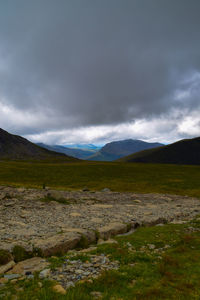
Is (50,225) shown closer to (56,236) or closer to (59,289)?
(56,236)

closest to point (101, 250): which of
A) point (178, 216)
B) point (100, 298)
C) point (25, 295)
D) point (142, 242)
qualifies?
point (142, 242)

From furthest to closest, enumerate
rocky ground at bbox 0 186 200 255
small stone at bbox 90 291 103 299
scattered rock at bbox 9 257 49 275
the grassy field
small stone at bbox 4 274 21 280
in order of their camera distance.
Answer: the grassy field → rocky ground at bbox 0 186 200 255 → scattered rock at bbox 9 257 49 275 → small stone at bbox 4 274 21 280 → small stone at bbox 90 291 103 299

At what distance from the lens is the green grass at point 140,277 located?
22.4 feet

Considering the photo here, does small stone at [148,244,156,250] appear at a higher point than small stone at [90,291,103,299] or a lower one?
lower

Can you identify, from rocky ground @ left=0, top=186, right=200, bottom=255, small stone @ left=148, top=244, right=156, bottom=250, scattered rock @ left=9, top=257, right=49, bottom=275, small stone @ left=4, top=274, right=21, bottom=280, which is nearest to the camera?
small stone @ left=4, top=274, right=21, bottom=280

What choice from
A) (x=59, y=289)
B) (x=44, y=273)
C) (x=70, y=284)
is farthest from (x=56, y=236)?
(x=59, y=289)

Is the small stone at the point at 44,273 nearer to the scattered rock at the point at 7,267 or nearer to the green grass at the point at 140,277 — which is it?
the green grass at the point at 140,277

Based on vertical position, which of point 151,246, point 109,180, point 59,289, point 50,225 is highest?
point 59,289

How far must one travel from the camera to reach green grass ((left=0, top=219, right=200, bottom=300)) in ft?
22.4

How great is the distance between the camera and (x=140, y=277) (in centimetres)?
817

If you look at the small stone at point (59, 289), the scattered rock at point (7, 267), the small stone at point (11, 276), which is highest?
the small stone at point (59, 289)

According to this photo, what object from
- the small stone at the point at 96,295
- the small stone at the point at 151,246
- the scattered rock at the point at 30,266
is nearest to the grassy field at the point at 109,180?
the scattered rock at the point at 30,266

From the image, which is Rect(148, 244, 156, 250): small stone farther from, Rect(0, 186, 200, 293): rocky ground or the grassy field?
the grassy field

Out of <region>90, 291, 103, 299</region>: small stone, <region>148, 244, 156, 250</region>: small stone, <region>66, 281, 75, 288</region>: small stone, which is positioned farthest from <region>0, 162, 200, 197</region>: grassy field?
<region>90, 291, 103, 299</region>: small stone
